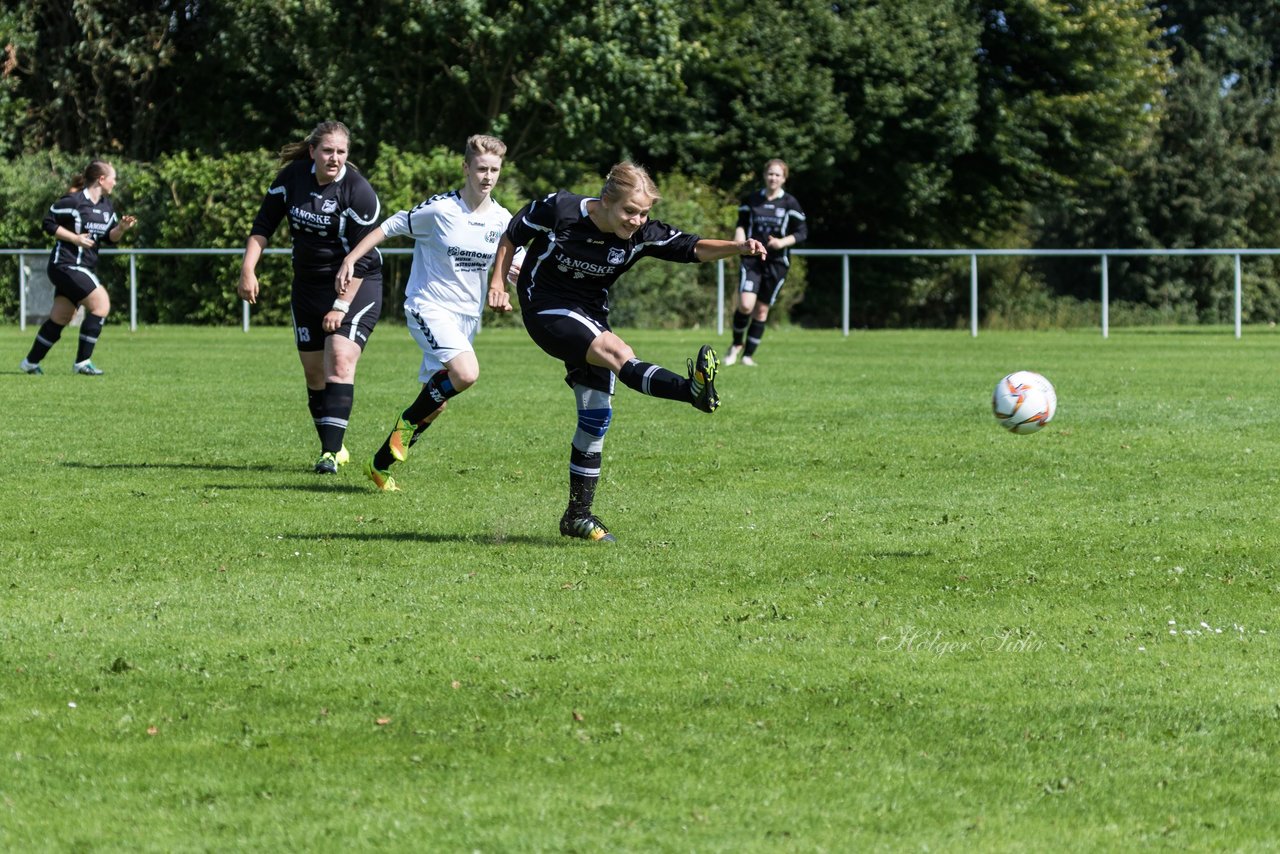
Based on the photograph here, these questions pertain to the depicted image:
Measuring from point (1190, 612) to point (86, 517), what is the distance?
5.16 m

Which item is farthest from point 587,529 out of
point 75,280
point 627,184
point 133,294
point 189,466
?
point 133,294

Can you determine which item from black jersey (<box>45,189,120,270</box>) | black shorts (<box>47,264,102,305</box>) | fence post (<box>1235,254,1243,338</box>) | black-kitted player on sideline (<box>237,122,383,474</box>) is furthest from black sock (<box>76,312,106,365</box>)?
fence post (<box>1235,254,1243,338</box>)

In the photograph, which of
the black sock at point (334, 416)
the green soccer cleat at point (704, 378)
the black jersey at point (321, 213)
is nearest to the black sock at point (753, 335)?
the black jersey at point (321, 213)

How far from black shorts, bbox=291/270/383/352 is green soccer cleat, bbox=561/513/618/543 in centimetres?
288

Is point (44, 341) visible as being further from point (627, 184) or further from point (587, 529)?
point (627, 184)

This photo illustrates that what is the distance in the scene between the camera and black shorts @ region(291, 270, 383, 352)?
404 inches

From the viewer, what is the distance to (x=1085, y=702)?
4.88m

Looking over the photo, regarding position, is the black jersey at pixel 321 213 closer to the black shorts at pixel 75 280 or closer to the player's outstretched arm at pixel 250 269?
the player's outstretched arm at pixel 250 269

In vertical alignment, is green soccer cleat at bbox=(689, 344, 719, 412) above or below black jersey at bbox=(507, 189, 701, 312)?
below

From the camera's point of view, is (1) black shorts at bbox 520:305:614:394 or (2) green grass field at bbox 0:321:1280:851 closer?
(2) green grass field at bbox 0:321:1280:851

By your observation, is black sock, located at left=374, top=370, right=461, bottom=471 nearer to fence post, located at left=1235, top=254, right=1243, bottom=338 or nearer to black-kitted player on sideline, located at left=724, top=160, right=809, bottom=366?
black-kitted player on sideline, located at left=724, top=160, right=809, bottom=366

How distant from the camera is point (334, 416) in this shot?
10.3 meters

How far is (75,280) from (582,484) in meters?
10.8

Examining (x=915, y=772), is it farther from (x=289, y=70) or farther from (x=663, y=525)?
(x=289, y=70)
